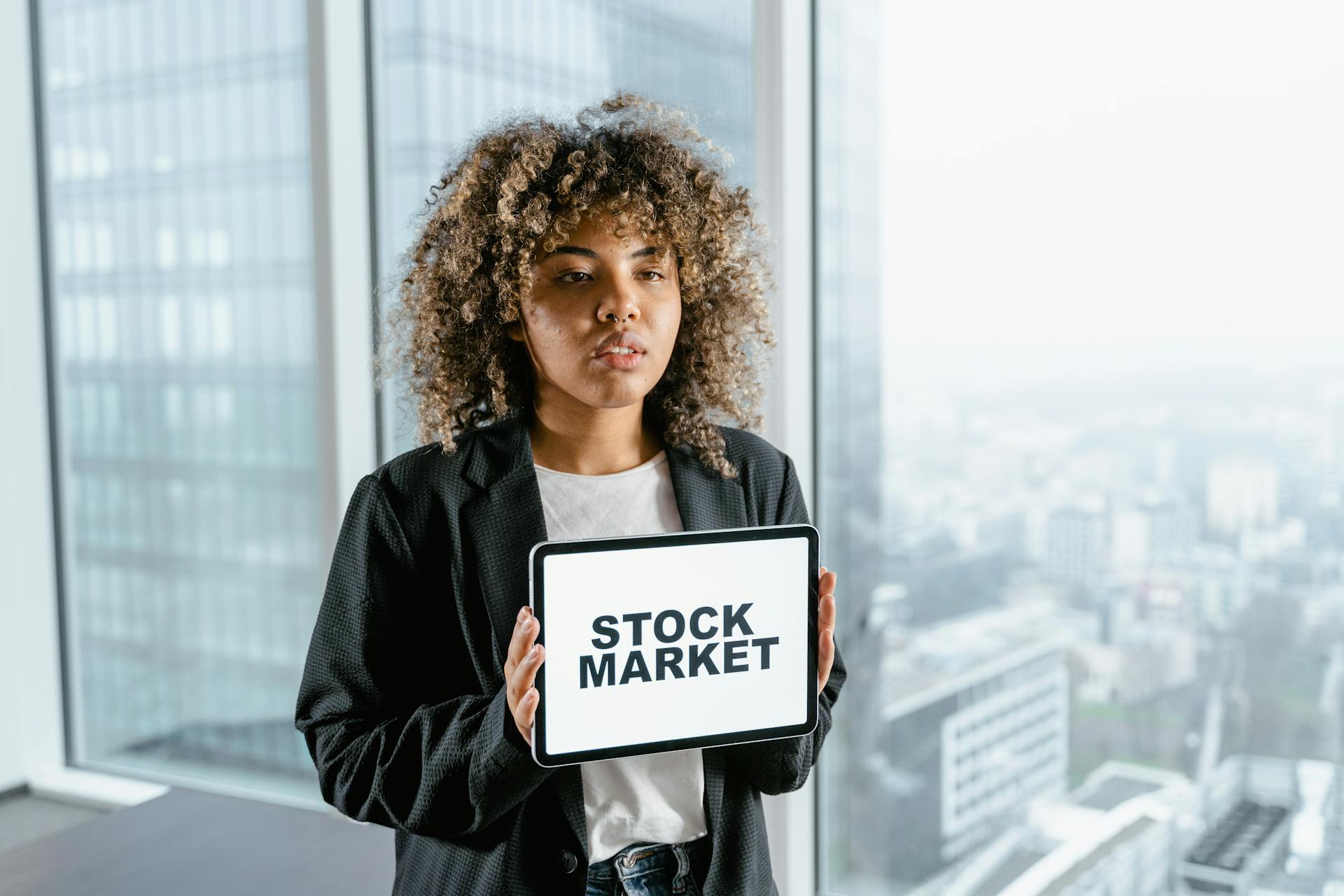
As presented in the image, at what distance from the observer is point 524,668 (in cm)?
85

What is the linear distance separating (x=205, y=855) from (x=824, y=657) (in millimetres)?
944

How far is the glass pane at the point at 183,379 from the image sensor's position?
2.60 m

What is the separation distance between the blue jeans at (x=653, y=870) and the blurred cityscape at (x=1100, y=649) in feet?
3.60

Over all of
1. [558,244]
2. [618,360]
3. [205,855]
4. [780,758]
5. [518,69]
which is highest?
[518,69]

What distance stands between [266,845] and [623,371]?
932 mm

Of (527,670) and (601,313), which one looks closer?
(527,670)

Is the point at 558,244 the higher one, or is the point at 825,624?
the point at 558,244

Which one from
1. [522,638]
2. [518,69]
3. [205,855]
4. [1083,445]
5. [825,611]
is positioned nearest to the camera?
Result: [522,638]

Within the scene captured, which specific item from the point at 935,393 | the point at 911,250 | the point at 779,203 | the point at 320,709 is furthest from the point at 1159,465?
the point at 320,709

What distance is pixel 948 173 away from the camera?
1938mm

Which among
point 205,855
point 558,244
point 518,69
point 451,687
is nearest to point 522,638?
point 451,687

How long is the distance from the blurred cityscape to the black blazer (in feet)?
3.20

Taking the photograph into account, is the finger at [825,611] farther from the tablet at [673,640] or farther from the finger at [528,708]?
the finger at [528,708]

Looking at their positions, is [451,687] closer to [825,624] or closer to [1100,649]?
[825,624]
